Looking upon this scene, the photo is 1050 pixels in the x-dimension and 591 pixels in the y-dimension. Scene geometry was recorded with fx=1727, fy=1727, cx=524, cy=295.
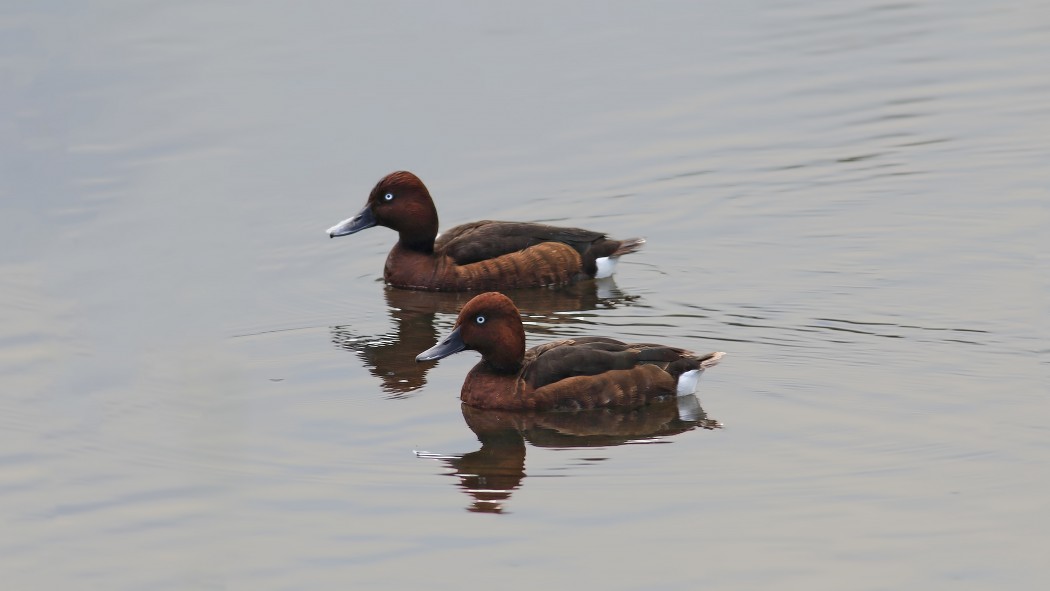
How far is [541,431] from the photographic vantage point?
11727 mm

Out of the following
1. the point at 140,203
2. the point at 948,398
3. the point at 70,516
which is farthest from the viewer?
the point at 140,203

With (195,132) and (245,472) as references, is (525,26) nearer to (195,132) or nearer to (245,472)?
(195,132)

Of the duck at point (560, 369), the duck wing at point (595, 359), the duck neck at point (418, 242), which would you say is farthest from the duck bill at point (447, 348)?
→ the duck neck at point (418, 242)

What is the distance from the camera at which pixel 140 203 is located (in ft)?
58.7

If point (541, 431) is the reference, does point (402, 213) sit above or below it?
above

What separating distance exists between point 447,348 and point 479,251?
12.2 feet

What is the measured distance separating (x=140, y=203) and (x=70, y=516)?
810cm

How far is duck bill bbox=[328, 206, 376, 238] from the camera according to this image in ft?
54.2

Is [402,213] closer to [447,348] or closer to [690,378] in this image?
[447,348]

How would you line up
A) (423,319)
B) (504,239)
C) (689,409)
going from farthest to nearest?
(504,239) < (423,319) < (689,409)

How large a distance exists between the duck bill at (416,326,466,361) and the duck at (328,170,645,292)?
3552 mm

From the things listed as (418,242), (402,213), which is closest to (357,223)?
(402,213)

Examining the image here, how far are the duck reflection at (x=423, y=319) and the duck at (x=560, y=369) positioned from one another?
0.78 meters

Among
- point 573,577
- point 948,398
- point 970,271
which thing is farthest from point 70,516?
point 970,271
